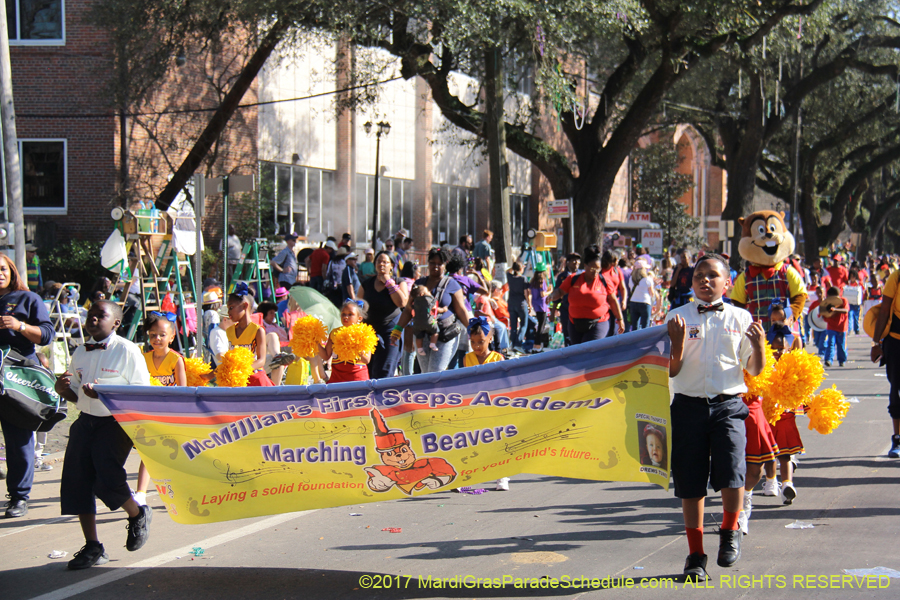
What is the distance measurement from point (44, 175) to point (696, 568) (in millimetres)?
20133

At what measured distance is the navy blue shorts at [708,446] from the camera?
4641 mm

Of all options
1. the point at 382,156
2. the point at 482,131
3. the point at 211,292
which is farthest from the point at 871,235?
the point at 211,292

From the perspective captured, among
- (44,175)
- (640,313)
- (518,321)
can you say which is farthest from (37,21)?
(640,313)

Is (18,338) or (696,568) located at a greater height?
(18,338)

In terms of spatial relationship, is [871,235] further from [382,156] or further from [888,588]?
[888,588]

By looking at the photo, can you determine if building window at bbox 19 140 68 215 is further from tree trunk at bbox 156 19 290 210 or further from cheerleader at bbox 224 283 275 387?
cheerleader at bbox 224 283 275 387

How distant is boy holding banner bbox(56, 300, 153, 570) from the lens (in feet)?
16.9

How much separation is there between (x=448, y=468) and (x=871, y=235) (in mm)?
52026

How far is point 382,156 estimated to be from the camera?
95.7 ft

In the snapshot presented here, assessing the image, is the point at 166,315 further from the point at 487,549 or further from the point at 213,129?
the point at 213,129

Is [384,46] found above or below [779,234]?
above

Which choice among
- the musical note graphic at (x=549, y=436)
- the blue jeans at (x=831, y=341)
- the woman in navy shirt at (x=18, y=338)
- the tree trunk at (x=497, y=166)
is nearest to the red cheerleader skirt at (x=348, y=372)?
the woman in navy shirt at (x=18, y=338)

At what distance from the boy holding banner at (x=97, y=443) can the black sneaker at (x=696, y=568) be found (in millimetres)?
3173

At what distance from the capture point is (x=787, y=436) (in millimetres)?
Result: 6438
